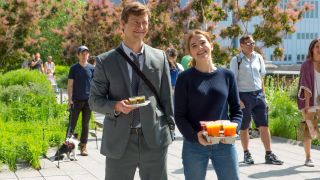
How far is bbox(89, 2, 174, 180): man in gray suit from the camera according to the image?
365cm

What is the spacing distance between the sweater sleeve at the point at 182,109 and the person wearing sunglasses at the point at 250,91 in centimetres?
378

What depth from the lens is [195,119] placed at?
392 centimetres

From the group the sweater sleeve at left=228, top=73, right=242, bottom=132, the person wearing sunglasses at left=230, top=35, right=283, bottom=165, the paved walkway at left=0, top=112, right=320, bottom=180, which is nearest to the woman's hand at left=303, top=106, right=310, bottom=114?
the paved walkway at left=0, top=112, right=320, bottom=180

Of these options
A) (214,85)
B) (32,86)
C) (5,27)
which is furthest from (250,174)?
(5,27)

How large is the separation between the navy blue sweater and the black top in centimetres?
479

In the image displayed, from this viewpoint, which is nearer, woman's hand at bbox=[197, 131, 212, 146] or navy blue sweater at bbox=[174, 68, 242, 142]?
woman's hand at bbox=[197, 131, 212, 146]

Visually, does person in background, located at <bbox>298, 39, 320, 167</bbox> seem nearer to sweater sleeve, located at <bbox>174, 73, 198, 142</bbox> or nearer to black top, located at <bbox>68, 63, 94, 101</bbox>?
sweater sleeve, located at <bbox>174, 73, 198, 142</bbox>

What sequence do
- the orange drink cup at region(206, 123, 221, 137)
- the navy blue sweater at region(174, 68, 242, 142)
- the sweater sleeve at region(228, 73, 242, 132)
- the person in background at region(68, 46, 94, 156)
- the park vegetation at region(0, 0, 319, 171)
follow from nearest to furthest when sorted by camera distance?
the orange drink cup at region(206, 123, 221, 137), the navy blue sweater at region(174, 68, 242, 142), the sweater sleeve at region(228, 73, 242, 132), the person in background at region(68, 46, 94, 156), the park vegetation at region(0, 0, 319, 171)

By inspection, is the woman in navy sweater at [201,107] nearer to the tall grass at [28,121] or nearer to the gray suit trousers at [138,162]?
the gray suit trousers at [138,162]

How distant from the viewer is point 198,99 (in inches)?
152

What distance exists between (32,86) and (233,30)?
6.41 metres

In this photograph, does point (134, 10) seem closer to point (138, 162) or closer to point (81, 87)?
point (138, 162)

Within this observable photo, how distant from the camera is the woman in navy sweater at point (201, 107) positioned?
3.88m

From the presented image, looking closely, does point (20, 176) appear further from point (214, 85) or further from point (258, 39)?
point (258, 39)
